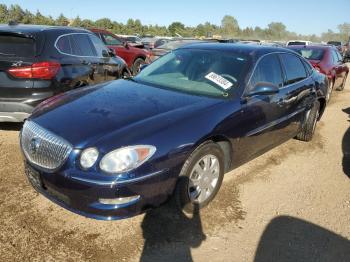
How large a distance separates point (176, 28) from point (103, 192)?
8275cm

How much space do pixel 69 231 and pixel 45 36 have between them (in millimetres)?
3205

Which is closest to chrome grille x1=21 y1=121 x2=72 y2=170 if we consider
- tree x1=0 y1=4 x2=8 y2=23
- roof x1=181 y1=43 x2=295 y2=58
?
roof x1=181 y1=43 x2=295 y2=58

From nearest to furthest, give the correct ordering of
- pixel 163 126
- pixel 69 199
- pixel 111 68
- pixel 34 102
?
pixel 69 199 → pixel 163 126 → pixel 34 102 → pixel 111 68

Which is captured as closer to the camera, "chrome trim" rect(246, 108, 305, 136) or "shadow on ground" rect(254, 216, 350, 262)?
"shadow on ground" rect(254, 216, 350, 262)

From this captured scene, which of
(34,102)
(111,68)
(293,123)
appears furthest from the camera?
(111,68)

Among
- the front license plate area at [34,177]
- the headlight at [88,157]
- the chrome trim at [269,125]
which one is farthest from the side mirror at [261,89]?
the front license plate area at [34,177]

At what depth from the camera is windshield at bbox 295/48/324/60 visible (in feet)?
32.9

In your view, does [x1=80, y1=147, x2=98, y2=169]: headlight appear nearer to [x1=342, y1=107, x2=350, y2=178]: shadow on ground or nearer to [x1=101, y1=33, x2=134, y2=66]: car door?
[x1=342, y1=107, x2=350, y2=178]: shadow on ground

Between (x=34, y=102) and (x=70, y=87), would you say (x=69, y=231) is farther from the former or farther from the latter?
(x=70, y=87)

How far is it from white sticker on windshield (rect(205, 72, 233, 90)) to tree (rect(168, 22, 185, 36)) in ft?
243

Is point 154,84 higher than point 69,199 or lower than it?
higher

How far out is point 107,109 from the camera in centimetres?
358

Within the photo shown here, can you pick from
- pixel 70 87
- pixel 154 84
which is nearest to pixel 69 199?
pixel 154 84

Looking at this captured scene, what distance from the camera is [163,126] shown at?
10.7ft
